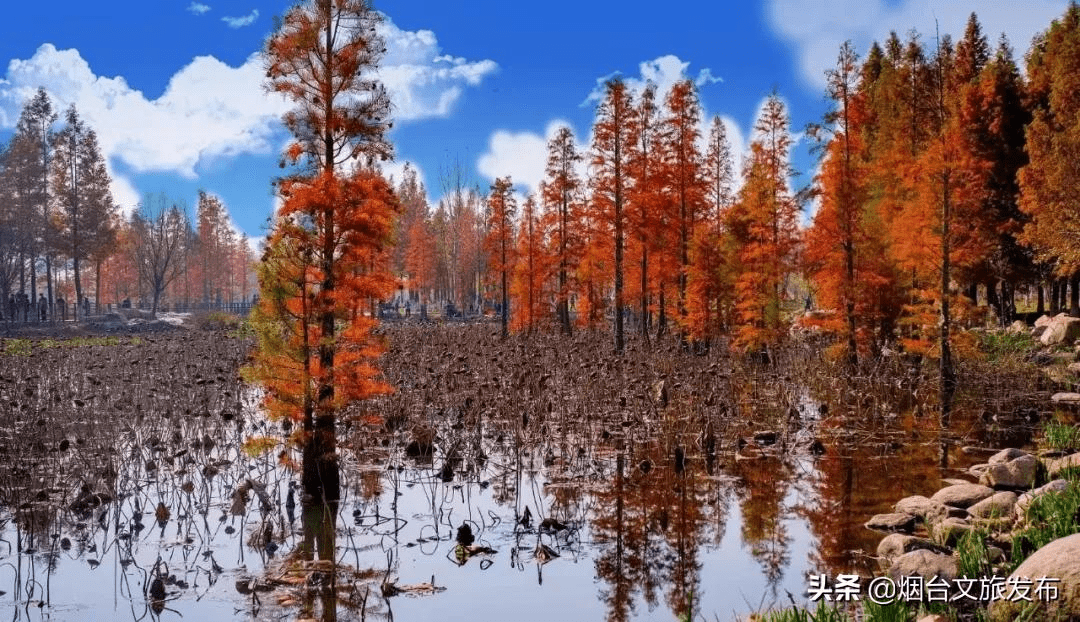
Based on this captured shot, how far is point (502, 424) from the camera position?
48.8 feet

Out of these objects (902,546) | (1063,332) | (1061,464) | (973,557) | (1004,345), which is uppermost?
(1063,332)

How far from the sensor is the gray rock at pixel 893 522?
9.19 metres

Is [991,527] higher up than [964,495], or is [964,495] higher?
[964,495]

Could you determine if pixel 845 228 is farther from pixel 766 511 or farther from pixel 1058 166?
pixel 766 511

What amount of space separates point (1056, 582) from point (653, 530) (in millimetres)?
4323

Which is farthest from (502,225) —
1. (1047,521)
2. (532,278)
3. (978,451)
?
(1047,521)

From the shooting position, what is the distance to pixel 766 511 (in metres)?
10.1

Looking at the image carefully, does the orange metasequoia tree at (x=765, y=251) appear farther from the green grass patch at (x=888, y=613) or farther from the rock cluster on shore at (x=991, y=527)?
the green grass patch at (x=888, y=613)

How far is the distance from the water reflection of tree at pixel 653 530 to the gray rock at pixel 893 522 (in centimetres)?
172

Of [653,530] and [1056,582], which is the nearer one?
[1056,582]

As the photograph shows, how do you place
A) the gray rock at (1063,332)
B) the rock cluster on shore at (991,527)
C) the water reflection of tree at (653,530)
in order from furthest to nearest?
the gray rock at (1063,332) → the water reflection of tree at (653,530) → the rock cluster on shore at (991,527)

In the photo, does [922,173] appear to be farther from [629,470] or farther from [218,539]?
[218,539]

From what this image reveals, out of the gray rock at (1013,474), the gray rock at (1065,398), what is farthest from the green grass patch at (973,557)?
the gray rock at (1065,398)

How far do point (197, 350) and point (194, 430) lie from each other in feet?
59.6
